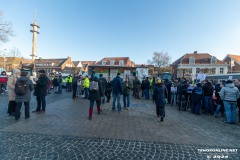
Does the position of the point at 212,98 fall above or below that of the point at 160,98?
below

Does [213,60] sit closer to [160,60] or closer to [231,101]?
[160,60]

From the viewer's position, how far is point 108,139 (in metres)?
4.20

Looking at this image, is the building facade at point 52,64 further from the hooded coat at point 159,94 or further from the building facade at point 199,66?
the hooded coat at point 159,94

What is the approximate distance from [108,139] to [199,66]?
1807 inches

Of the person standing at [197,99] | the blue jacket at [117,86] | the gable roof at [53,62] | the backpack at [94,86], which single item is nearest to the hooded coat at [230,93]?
the person standing at [197,99]

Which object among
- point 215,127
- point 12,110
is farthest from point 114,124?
point 12,110

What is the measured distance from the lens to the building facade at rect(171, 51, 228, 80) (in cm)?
4169

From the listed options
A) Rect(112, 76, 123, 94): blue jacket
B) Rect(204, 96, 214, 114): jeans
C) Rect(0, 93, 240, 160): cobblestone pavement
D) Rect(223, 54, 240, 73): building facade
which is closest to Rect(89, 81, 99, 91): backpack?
Rect(0, 93, 240, 160): cobblestone pavement

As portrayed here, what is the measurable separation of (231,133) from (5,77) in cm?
1568

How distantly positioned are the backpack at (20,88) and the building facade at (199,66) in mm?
40990

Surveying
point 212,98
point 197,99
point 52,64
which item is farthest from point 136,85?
point 52,64

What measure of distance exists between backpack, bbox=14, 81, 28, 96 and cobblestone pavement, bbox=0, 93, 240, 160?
1.04m

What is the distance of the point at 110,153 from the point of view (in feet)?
11.3

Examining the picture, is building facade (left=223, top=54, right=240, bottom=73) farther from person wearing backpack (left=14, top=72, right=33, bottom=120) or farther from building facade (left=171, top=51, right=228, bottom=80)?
person wearing backpack (left=14, top=72, right=33, bottom=120)
